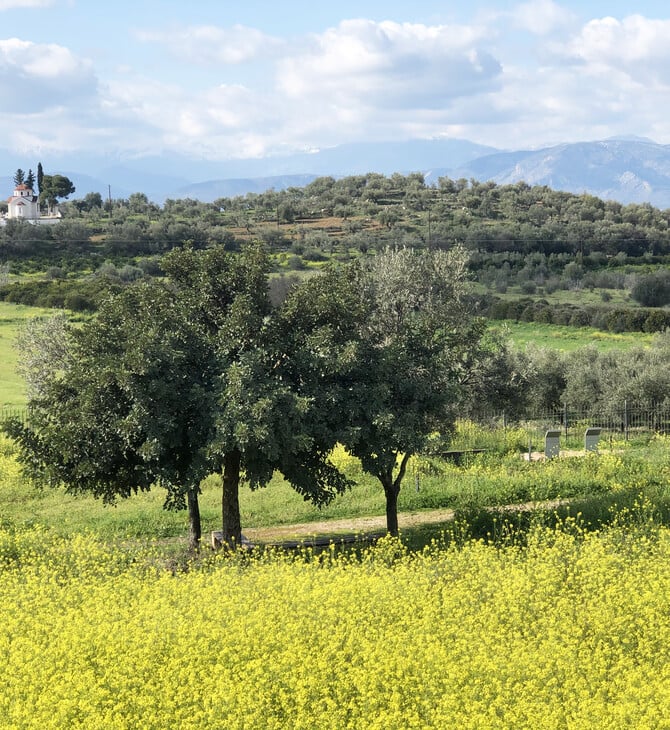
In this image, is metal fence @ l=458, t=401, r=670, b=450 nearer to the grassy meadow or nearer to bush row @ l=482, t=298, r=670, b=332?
the grassy meadow

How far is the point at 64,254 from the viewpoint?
88.6 meters

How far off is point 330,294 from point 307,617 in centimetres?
760

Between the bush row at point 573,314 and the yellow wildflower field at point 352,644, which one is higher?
the bush row at point 573,314

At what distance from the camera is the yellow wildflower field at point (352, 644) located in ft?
31.6

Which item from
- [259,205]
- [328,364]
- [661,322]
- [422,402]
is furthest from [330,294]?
[259,205]

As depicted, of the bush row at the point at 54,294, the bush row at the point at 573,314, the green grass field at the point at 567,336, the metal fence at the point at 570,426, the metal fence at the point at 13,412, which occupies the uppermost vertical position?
the bush row at the point at 54,294

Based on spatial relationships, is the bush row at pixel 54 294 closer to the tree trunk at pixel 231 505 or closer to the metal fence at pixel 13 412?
the metal fence at pixel 13 412

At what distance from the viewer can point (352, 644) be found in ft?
36.8

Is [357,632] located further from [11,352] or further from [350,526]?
[11,352]

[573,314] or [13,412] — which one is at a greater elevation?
[573,314]

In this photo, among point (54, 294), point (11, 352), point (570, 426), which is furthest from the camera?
point (54, 294)

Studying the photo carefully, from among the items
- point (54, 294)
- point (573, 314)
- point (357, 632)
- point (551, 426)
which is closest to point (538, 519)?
point (357, 632)

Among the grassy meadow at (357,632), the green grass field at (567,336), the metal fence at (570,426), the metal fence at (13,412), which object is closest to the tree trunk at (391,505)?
the grassy meadow at (357,632)

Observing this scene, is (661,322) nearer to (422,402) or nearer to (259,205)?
(422,402)
